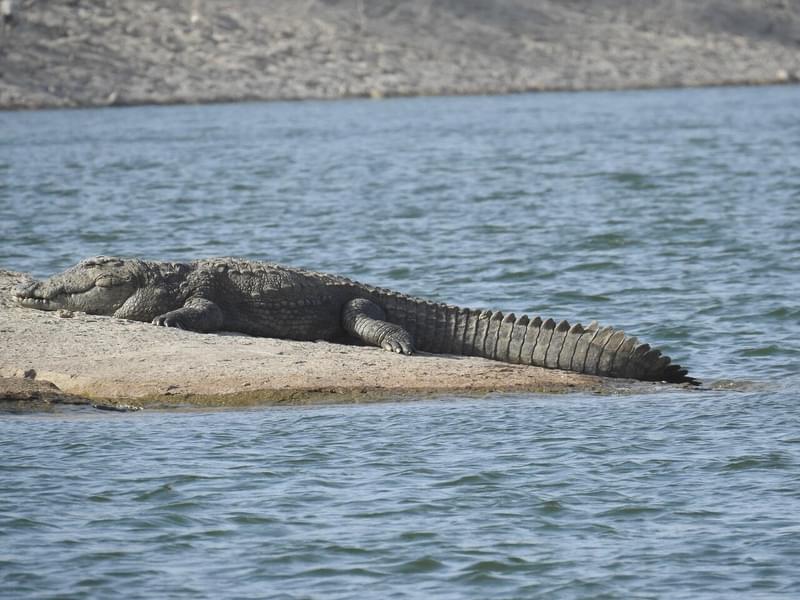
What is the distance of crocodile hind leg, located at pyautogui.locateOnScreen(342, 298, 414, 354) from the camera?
Result: 13844 mm

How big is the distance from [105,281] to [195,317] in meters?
1.14

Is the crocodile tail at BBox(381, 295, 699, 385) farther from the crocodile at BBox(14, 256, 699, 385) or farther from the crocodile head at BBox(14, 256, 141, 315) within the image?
the crocodile head at BBox(14, 256, 141, 315)

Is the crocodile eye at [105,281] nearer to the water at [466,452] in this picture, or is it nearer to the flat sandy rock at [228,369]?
the flat sandy rock at [228,369]

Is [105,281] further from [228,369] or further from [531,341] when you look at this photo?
[531,341]

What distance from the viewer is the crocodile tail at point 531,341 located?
526 inches

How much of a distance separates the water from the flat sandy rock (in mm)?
356

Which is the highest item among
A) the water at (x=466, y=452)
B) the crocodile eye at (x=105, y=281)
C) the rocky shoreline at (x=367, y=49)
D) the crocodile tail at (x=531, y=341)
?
the rocky shoreline at (x=367, y=49)

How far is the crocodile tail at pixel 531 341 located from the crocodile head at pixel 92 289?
8.19ft

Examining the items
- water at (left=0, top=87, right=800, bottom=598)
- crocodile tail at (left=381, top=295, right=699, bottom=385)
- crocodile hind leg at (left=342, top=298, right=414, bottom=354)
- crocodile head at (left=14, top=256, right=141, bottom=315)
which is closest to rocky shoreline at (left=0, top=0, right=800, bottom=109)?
water at (left=0, top=87, right=800, bottom=598)

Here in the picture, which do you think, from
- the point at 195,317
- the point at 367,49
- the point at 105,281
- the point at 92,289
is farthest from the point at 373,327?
the point at 367,49

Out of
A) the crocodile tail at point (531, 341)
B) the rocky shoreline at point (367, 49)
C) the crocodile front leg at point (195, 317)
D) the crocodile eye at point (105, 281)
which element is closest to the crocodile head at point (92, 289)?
the crocodile eye at point (105, 281)

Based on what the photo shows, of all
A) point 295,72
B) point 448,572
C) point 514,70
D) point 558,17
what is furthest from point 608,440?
point 558,17

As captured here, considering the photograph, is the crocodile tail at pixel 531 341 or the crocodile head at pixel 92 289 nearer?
the crocodile tail at pixel 531 341

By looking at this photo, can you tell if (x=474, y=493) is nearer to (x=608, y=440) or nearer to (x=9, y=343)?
(x=608, y=440)
